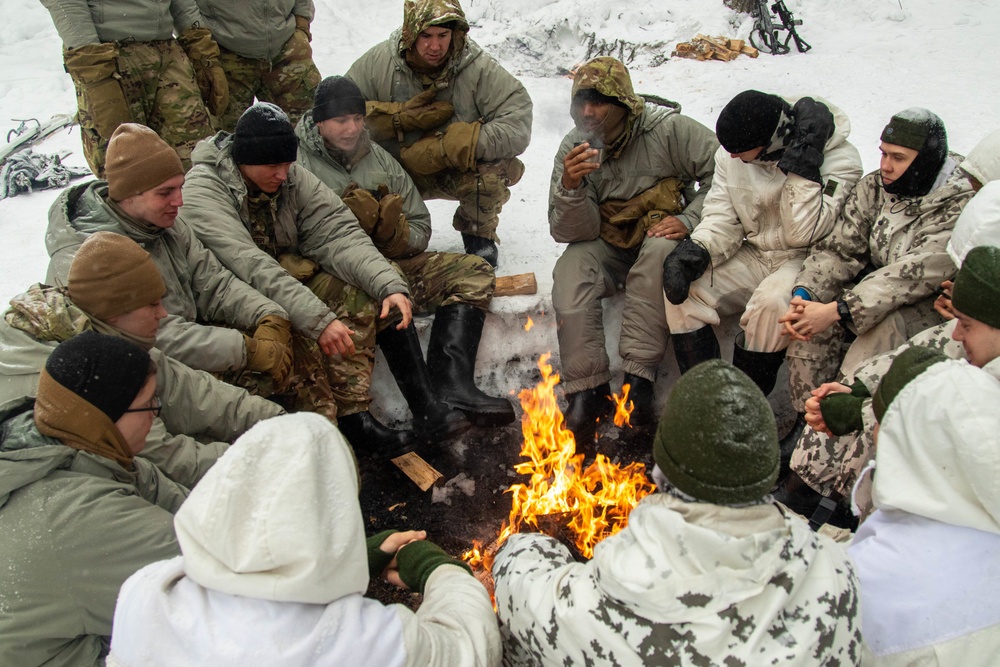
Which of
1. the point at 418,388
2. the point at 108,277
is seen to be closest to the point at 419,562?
the point at 108,277

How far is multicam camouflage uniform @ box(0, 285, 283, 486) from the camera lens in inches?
121

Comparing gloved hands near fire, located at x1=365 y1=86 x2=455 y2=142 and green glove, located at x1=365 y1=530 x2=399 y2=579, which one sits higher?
gloved hands near fire, located at x1=365 y1=86 x2=455 y2=142

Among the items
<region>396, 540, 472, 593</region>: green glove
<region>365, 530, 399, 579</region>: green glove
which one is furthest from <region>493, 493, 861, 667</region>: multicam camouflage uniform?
<region>365, 530, 399, 579</region>: green glove

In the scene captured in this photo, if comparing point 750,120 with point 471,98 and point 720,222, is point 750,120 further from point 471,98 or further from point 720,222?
point 471,98

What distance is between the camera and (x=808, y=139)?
14.2ft

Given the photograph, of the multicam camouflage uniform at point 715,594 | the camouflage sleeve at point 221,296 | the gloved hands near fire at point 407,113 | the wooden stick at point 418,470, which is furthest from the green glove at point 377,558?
the gloved hands near fire at point 407,113

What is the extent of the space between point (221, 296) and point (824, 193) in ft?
12.6

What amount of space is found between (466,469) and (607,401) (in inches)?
44.9

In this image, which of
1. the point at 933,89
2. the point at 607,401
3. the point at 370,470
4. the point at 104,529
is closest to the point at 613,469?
the point at 607,401

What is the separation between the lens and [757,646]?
187 cm

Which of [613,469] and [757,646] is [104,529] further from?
[613,469]

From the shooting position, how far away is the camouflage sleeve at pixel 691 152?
5012 mm

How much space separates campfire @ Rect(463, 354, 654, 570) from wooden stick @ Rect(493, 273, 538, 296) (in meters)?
0.62

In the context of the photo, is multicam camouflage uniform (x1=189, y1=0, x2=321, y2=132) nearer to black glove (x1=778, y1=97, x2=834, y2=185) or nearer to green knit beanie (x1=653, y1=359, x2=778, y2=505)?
black glove (x1=778, y1=97, x2=834, y2=185)
